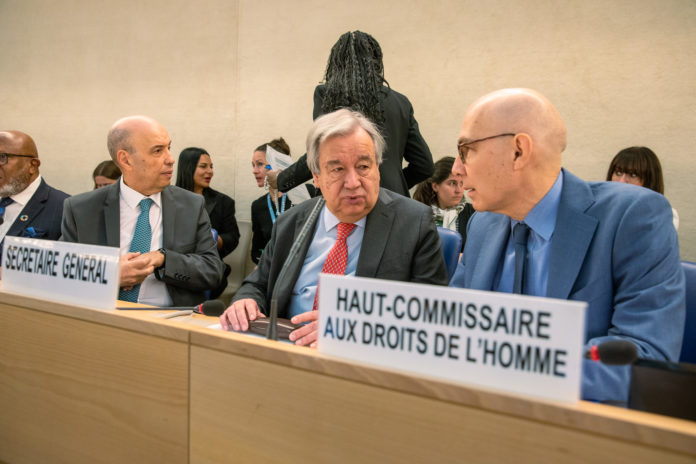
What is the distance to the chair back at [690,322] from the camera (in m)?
1.39

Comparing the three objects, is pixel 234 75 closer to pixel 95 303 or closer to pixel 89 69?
pixel 89 69

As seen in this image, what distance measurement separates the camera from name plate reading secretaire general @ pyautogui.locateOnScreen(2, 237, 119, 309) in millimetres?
1252

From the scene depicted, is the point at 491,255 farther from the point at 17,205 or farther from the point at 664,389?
the point at 17,205

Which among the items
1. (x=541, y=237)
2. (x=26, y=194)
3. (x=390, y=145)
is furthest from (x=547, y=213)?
(x=26, y=194)

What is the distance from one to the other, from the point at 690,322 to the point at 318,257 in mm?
1123

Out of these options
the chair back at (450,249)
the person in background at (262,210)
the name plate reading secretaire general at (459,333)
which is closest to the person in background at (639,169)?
the chair back at (450,249)

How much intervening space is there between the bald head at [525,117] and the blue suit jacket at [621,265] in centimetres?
14

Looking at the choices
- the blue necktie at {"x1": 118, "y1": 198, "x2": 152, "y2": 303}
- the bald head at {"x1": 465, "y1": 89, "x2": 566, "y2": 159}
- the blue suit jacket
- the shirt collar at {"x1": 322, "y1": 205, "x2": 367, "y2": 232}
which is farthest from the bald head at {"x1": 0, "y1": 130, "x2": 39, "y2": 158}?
the blue suit jacket

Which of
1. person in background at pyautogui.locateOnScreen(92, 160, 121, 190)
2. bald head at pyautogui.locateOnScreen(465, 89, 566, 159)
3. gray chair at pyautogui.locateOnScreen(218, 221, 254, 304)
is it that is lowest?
gray chair at pyautogui.locateOnScreen(218, 221, 254, 304)

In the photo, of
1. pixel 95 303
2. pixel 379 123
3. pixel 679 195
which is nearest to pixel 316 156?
pixel 379 123

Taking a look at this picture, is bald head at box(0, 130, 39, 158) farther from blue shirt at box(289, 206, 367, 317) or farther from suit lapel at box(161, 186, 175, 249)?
blue shirt at box(289, 206, 367, 317)

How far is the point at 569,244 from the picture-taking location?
1.32 m

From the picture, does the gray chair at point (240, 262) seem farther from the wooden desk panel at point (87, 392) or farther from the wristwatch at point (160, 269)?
the wooden desk panel at point (87, 392)

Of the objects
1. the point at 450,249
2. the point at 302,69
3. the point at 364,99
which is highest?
the point at 302,69
